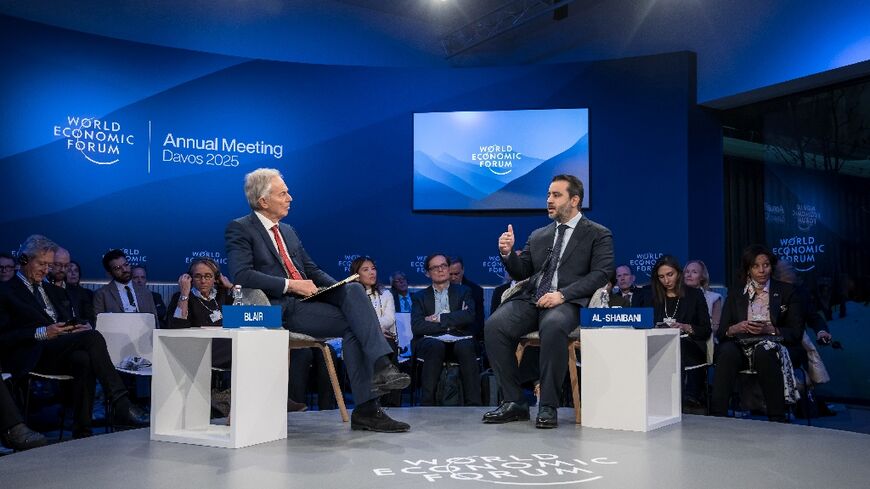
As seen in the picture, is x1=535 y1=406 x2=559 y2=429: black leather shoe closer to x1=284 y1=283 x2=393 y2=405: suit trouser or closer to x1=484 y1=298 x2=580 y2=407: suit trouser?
x1=484 y1=298 x2=580 y2=407: suit trouser

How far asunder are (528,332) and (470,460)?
53.3 inches

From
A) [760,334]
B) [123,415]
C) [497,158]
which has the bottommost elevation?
[123,415]

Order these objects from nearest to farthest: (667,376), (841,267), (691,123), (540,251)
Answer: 1. (667,376)
2. (540,251)
3. (841,267)
4. (691,123)

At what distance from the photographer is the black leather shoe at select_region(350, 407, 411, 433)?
11.6 feet

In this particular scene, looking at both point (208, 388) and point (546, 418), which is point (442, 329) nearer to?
point (546, 418)

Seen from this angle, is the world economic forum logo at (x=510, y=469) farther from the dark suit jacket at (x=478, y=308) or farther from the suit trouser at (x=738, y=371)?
the dark suit jacket at (x=478, y=308)

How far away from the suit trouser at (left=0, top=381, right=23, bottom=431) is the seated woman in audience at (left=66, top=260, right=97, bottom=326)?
2216 mm

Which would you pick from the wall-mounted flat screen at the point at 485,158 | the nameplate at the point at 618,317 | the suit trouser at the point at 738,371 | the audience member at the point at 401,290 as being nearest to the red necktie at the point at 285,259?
the nameplate at the point at 618,317

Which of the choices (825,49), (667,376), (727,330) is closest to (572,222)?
(667,376)

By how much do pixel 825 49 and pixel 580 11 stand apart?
8.46 feet

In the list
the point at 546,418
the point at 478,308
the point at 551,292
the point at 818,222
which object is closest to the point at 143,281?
the point at 478,308

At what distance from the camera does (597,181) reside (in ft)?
25.3

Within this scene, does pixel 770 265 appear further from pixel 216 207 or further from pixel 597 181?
pixel 216 207

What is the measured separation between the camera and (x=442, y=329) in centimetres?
582
